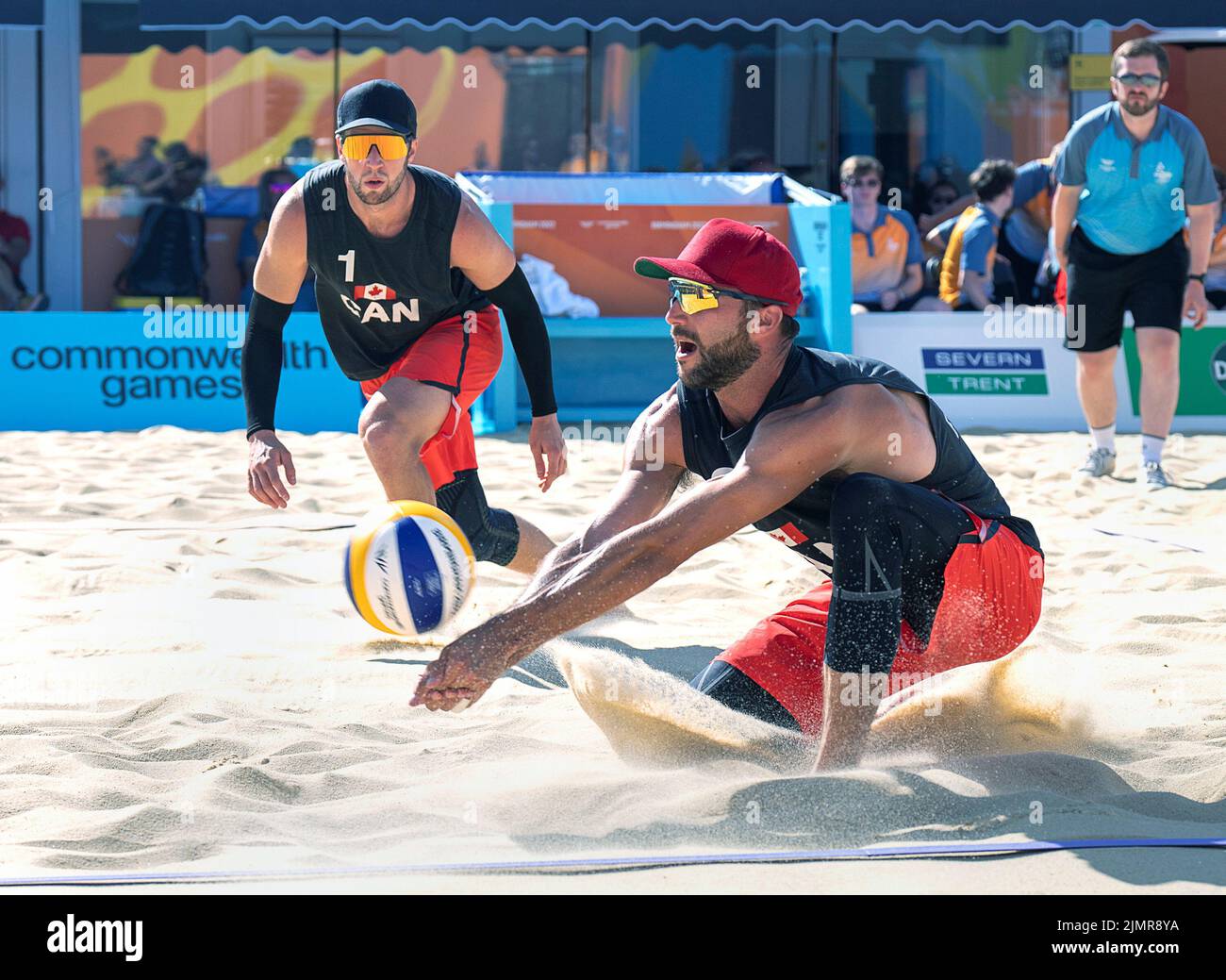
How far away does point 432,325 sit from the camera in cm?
440

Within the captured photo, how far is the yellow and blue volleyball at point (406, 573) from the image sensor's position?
324cm

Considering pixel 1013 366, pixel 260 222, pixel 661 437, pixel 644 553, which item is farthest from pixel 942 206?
pixel 644 553

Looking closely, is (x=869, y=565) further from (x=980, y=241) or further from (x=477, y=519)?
(x=980, y=241)

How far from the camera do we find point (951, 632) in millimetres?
3184

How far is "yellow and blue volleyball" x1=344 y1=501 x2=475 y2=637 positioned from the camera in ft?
10.6

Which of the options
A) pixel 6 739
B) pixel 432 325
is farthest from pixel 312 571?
pixel 6 739

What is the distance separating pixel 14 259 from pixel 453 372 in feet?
29.2

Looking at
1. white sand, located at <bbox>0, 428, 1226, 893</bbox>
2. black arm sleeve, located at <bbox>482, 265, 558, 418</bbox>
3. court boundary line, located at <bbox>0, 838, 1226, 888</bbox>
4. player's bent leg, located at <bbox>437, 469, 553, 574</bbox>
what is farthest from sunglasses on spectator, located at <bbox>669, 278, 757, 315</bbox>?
player's bent leg, located at <bbox>437, 469, 553, 574</bbox>

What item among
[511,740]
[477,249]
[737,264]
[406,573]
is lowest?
[511,740]

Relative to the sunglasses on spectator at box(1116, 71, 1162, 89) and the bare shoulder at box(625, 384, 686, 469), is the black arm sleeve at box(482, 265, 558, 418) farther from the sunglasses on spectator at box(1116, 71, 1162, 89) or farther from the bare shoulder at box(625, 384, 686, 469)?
the sunglasses on spectator at box(1116, 71, 1162, 89)

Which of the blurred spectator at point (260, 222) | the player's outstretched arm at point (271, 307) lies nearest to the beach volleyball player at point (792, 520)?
the player's outstretched arm at point (271, 307)

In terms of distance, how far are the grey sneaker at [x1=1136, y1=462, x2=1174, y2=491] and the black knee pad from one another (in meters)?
3.47

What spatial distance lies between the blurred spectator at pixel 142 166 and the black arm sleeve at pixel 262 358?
30.2ft

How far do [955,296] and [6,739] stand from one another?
23.9ft
